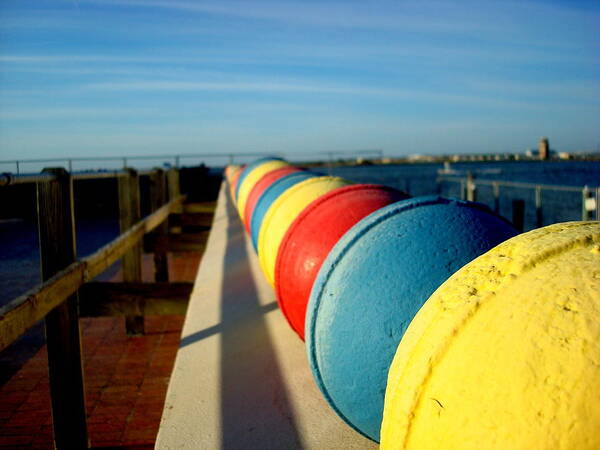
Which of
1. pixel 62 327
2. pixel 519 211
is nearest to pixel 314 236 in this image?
pixel 62 327

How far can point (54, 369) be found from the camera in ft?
10.8

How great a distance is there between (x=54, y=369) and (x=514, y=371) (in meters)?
2.86

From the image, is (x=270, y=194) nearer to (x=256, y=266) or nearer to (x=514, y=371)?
(x=256, y=266)

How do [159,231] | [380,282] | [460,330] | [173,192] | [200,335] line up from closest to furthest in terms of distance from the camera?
[460,330] < [380,282] < [200,335] < [159,231] < [173,192]

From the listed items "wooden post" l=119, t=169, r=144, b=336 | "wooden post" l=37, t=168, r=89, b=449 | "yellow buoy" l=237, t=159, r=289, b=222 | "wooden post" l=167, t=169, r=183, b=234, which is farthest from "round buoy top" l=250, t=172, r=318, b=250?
"wooden post" l=167, t=169, r=183, b=234

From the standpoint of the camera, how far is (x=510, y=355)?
120 cm

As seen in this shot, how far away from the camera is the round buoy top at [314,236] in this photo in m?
3.02

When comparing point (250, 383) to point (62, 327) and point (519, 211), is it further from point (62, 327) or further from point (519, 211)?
point (519, 211)

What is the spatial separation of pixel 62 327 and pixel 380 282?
6.73 ft

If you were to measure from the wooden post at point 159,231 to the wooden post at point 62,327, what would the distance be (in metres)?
5.04

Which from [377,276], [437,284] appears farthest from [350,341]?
[437,284]

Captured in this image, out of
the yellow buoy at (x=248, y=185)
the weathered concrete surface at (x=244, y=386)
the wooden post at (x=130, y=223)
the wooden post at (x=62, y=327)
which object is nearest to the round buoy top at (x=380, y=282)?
the weathered concrete surface at (x=244, y=386)

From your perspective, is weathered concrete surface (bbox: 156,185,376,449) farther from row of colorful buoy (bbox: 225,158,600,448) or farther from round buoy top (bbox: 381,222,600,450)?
round buoy top (bbox: 381,222,600,450)

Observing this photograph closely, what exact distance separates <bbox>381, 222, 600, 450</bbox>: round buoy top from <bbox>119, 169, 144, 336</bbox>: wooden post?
17.3 feet
